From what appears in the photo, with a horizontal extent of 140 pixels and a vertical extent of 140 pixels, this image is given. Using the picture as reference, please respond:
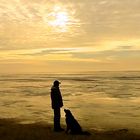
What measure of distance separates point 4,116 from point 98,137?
934 centimetres

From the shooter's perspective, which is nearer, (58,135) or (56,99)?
(58,135)

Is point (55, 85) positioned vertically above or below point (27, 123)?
above

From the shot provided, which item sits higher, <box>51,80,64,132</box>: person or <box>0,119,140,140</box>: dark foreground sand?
<box>51,80,64,132</box>: person

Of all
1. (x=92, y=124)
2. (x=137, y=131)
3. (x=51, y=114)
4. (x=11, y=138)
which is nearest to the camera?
(x=11, y=138)

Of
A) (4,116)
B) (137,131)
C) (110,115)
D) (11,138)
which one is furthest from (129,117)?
(11,138)

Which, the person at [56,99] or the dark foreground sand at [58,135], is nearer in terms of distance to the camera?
the dark foreground sand at [58,135]

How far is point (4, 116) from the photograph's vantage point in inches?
858

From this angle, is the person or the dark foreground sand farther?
the person

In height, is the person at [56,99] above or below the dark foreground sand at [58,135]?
above

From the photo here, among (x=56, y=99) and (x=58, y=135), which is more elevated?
(x=56, y=99)

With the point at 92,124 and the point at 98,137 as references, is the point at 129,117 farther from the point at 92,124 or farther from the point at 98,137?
the point at 98,137

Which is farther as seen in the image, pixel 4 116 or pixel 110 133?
pixel 4 116

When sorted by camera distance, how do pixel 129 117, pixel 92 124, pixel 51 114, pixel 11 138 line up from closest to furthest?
pixel 11 138
pixel 92 124
pixel 129 117
pixel 51 114

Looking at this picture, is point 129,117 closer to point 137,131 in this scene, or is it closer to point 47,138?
point 137,131
